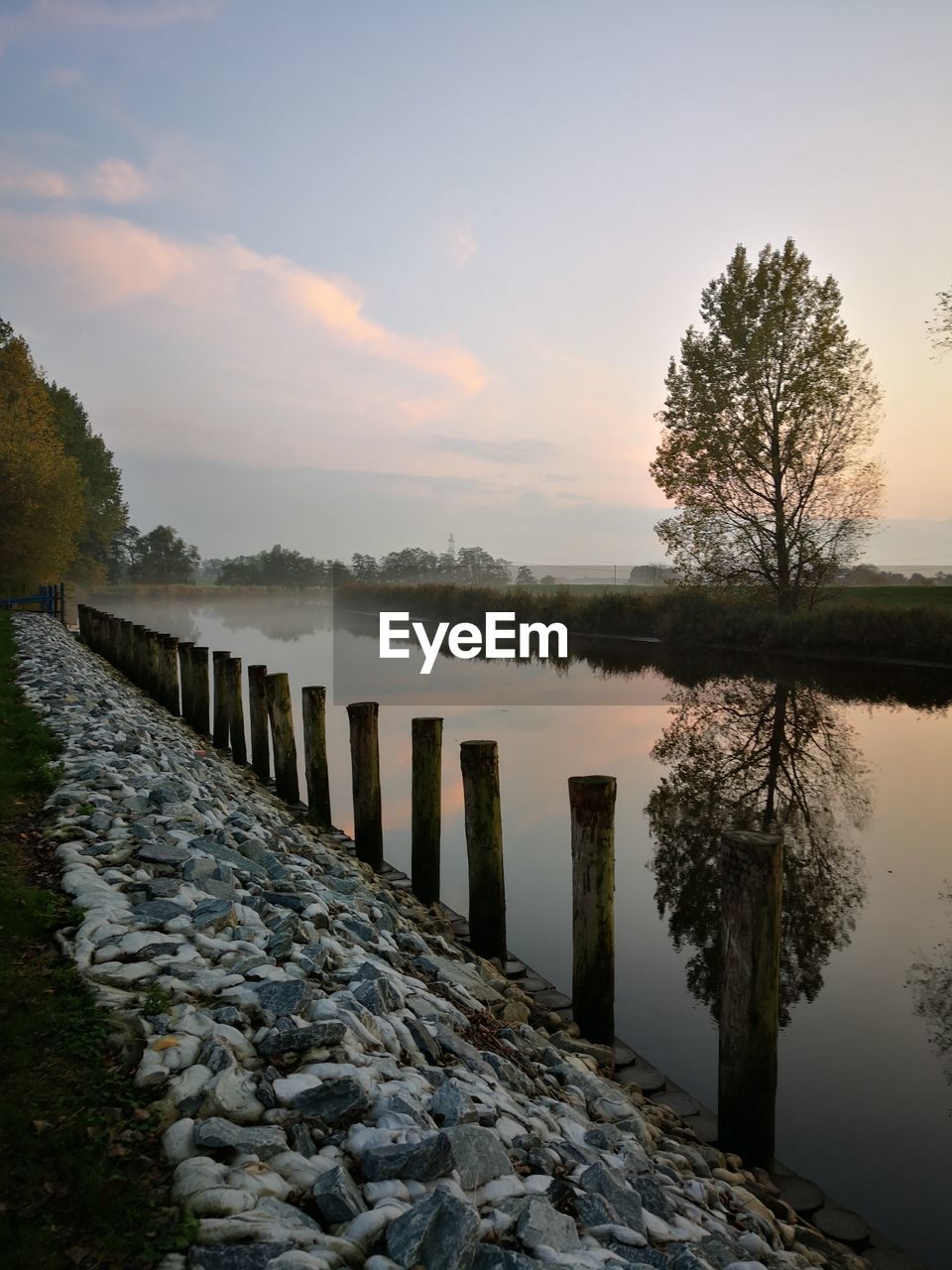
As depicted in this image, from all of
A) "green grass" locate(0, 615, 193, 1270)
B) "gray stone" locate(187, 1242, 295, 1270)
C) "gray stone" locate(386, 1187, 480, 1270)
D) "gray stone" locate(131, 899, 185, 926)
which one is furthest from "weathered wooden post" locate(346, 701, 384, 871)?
"gray stone" locate(187, 1242, 295, 1270)

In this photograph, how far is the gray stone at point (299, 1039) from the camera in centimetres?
343

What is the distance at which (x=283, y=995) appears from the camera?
3.78 metres

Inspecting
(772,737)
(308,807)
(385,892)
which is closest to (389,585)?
(772,737)

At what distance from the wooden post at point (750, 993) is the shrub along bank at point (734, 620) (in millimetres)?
22782

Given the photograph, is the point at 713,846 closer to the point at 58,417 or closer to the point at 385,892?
the point at 385,892

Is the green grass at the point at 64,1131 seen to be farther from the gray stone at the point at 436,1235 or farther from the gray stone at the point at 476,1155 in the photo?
the gray stone at the point at 476,1155

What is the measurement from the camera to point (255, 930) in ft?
15.2

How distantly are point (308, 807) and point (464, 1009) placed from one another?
24.0 ft

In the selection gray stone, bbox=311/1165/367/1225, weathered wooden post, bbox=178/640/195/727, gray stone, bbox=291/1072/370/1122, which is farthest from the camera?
weathered wooden post, bbox=178/640/195/727

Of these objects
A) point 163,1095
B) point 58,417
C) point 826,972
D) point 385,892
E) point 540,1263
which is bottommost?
point 826,972

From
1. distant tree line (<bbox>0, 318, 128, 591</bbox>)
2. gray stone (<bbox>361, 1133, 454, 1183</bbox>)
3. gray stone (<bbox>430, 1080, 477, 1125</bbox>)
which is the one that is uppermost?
distant tree line (<bbox>0, 318, 128, 591</bbox>)

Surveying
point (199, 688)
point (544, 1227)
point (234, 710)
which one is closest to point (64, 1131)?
point (544, 1227)

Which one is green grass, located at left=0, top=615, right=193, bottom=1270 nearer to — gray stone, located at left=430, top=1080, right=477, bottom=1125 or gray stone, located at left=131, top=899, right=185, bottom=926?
gray stone, located at left=131, top=899, right=185, bottom=926

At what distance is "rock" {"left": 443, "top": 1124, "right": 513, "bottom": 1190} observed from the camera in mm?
2906
